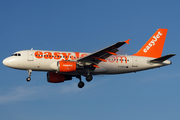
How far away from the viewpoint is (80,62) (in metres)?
42.5

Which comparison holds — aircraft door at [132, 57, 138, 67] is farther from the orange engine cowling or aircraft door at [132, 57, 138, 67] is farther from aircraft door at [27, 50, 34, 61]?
aircraft door at [27, 50, 34, 61]

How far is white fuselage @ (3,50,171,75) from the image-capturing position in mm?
41938

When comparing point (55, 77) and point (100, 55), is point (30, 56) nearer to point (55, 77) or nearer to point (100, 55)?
point (55, 77)

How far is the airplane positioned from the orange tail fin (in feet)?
0.64

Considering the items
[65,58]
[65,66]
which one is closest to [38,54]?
[65,58]

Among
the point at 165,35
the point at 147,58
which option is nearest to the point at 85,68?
the point at 147,58

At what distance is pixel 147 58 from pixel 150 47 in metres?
2.79

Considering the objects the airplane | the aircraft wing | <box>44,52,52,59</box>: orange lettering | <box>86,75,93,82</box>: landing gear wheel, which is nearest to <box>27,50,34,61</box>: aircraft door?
the airplane

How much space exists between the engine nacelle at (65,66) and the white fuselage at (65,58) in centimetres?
38

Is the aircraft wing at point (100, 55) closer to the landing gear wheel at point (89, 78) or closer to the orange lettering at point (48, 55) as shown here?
the landing gear wheel at point (89, 78)

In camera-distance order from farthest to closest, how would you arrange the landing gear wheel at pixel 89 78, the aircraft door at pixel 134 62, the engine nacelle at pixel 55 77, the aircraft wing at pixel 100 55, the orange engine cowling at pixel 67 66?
1. the engine nacelle at pixel 55 77
2. the aircraft door at pixel 134 62
3. the landing gear wheel at pixel 89 78
4. the orange engine cowling at pixel 67 66
5. the aircraft wing at pixel 100 55

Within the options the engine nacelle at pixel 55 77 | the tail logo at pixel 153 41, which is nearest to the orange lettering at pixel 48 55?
the engine nacelle at pixel 55 77

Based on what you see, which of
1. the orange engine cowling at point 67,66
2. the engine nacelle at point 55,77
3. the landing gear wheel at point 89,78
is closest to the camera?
the orange engine cowling at point 67,66

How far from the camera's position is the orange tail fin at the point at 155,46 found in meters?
48.7
